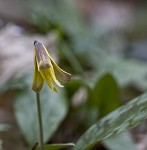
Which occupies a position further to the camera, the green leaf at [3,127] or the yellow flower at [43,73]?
the green leaf at [3,127]

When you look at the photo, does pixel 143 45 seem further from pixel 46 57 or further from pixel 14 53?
pixel 46 57

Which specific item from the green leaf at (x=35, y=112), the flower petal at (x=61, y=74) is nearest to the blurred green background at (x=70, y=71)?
the green leaf at (x=35, y=112)

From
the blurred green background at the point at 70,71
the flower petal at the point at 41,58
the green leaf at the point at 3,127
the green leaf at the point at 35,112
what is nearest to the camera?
the flower petal at the point at 41,58

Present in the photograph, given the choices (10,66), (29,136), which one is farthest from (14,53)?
(29,136)

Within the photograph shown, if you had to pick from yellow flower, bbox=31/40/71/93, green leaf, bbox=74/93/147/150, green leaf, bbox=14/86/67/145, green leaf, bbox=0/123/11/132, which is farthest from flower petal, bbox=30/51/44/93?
green leaf, bbox=14/86/67/145

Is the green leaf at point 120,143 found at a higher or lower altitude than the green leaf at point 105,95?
lower

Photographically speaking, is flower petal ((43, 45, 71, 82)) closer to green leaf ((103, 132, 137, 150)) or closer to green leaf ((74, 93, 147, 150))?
green leaf ((74, 93, 147, 150))

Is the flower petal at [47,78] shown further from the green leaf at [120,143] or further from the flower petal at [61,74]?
the green leaf at [120,143]

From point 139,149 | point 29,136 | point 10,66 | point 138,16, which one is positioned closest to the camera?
point 29,136
